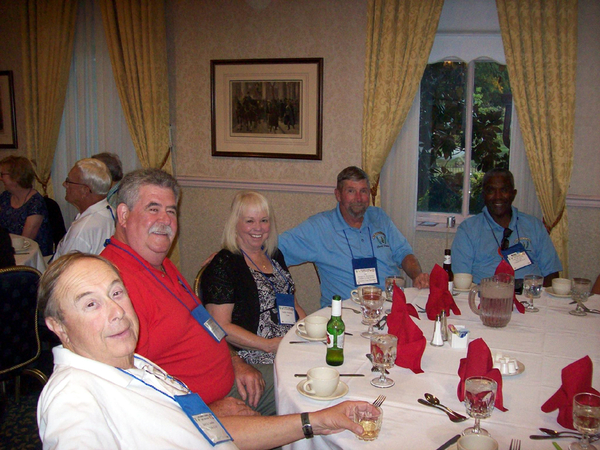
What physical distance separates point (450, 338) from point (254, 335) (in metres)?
0.94

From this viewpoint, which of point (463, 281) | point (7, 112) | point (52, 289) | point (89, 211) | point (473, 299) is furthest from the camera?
point (7, 112)

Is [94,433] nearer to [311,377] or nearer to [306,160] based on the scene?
[311,377]

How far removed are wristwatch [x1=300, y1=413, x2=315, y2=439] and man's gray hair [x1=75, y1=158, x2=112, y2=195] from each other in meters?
2.61

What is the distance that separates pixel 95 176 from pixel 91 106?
2.19 m

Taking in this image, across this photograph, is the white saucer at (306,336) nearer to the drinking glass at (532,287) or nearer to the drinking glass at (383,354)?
the drinking glass at (383,354)

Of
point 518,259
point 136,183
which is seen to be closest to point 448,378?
point 136,183

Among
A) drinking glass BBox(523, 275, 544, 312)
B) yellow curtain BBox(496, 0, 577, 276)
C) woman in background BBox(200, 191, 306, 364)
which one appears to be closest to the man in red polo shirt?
woman in background BBox(200, 191, 306, 364)

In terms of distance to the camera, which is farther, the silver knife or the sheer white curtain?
the sheer white curtain

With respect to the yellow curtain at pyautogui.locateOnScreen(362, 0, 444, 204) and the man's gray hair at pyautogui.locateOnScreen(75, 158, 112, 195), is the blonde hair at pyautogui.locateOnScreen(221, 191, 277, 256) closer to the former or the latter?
the man's gray hair at pyautogui.locateOnScreen(75, 158, 112, 195)

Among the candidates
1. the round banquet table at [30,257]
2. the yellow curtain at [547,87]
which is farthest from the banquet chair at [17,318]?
the yellow curtain at [547,87]

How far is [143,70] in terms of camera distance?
4934 mm

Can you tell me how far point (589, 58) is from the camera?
13.0 ft

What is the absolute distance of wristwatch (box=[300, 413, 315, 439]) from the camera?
60.0 inches

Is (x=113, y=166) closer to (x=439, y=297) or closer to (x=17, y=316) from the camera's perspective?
(x=17, y=316)
